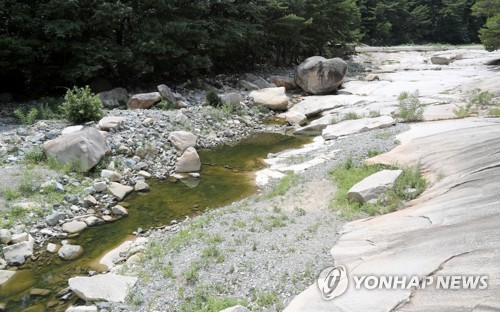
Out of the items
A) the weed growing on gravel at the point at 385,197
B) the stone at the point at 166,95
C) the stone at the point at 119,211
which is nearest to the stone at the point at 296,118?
the stone at the point at 166,95

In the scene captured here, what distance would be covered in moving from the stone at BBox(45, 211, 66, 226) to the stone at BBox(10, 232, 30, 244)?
0.65m

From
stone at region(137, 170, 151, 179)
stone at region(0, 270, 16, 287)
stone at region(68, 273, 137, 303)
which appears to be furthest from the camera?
stone at region(137, 170, 151, 179)

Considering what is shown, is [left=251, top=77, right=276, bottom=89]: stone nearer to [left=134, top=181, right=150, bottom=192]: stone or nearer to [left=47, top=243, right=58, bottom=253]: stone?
[left=134, top=181, right=150, bottom=192]: stone

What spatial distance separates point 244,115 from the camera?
61.3 feet

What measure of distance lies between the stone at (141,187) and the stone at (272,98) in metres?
10.4

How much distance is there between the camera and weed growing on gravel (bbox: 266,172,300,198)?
9867 mm

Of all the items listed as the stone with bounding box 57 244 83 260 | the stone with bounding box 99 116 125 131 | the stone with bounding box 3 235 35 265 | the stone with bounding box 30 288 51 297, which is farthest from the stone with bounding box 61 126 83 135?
the stone with bounding box 30 288 51 297

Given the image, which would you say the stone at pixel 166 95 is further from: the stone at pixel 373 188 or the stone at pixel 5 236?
the stone at pixel 373 188

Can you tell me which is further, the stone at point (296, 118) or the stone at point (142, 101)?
the stone at point (296, 118)

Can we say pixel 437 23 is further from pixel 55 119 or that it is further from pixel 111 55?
pixel 55 119

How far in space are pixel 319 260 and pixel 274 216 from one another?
2172 mm

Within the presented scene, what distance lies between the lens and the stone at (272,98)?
20328 mm

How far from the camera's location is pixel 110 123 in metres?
13.4

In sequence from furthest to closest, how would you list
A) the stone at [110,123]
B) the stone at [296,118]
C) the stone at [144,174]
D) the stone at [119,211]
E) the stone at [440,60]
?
the stone at [440,60], the stone at [296,118], the stone at [110,123], the stone at [144,174], the stone at [119,211]
